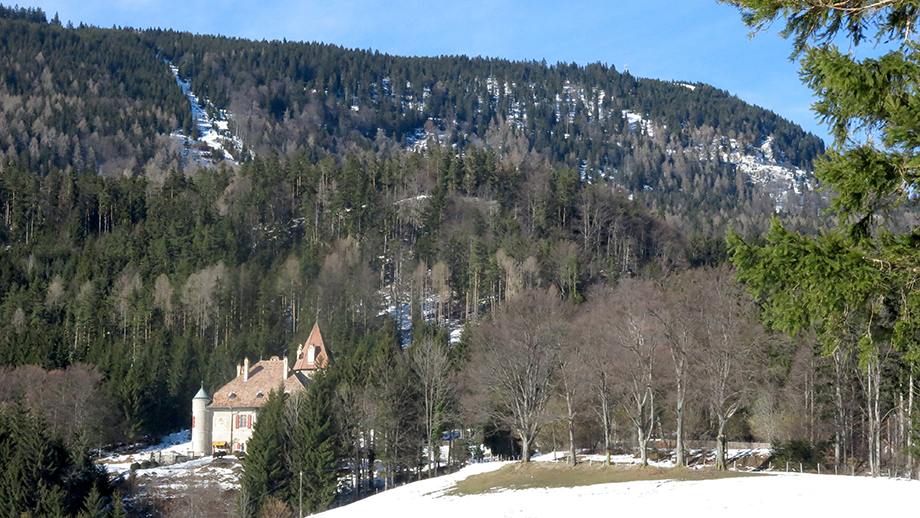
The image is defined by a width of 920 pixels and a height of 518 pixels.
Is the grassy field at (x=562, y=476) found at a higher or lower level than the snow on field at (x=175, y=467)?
higher

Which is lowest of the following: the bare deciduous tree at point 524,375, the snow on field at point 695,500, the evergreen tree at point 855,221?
the snow on field at point 695,500

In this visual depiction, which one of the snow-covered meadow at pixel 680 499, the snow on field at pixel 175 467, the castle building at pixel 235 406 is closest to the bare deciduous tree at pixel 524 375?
the snow-covered meadow at pixel 680 499

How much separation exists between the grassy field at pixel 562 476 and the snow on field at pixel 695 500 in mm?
1937

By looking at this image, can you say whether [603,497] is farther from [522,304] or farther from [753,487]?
[522,304]

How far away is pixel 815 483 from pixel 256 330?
78.0 m

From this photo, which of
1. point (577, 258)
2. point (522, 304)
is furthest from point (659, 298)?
point (577, 258)

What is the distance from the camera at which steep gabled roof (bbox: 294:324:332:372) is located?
287 ft

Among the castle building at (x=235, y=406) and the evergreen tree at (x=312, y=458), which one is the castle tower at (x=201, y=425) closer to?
the castle building at (x=235, y=406)

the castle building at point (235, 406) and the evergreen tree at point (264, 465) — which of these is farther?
the castle building at point (235, 406)

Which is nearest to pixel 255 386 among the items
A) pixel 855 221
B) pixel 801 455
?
pixel 801 455

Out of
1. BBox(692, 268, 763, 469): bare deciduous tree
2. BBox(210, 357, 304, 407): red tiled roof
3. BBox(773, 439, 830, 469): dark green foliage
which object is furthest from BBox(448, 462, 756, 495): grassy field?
BBox(210, 357, 304, 407): red tiled roof

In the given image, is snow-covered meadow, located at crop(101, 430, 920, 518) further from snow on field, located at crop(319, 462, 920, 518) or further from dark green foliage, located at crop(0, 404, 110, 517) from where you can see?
dark green foliage, located at crop(0, 404, 110, 517)

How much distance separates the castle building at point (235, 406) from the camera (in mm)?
79750

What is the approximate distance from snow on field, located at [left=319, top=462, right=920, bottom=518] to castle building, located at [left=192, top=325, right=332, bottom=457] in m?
42.2
